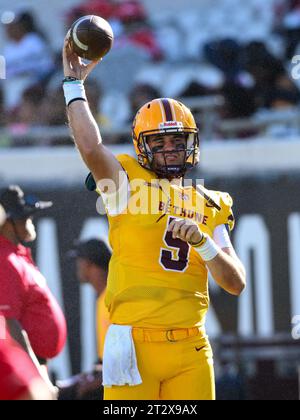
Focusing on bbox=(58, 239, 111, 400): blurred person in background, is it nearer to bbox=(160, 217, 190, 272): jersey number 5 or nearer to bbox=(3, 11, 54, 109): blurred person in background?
bbox=(160, 217, 190, 272): jersey number 5

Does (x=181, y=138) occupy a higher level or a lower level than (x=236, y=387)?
higher

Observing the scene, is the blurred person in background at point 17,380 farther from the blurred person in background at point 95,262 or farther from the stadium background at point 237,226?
the stadium background at point 237,226

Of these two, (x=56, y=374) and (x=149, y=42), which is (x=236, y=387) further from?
(x=149, y=42)

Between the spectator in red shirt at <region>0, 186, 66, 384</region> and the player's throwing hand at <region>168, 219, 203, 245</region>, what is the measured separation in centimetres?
141

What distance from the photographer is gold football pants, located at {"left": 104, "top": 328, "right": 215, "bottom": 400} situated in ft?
14.3

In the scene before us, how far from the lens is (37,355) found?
18.4 feet

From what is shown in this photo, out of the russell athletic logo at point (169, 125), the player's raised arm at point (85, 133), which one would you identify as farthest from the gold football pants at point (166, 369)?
the russell athletic logo at point (169, 125)

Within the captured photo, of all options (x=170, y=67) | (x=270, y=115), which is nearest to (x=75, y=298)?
(x=270, y=115)

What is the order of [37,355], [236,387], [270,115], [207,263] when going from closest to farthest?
[207,263] < [37,355] < [236,387] < [270,115]

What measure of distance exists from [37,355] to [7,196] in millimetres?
939

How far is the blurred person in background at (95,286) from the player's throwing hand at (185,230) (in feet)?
6.73

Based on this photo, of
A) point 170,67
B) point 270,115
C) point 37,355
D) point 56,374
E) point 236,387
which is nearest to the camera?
point 37,355

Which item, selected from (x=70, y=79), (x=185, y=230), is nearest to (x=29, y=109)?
(x=70, y=79)

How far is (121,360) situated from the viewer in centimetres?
433
